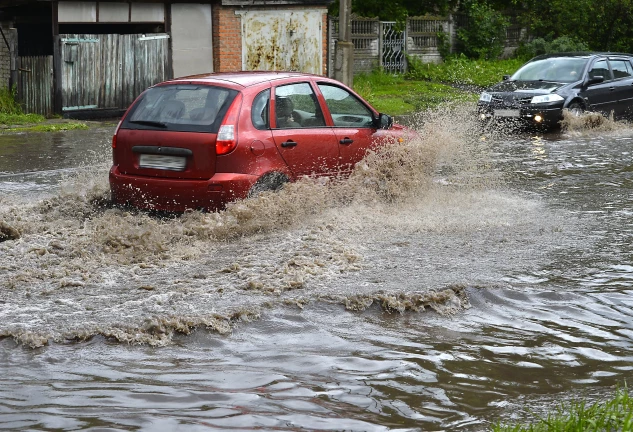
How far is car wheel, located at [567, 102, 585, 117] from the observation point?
62.1 ft

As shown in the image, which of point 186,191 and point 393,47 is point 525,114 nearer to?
point 186,191

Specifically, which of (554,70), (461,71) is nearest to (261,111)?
(554,70)

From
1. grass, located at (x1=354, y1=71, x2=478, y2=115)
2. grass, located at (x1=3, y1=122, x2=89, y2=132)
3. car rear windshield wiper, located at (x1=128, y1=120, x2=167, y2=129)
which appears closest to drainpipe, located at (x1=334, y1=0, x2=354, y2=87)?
grass, located at (x1=354, y1=71, x2=478, y2=115)

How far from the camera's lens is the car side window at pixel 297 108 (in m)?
9.59

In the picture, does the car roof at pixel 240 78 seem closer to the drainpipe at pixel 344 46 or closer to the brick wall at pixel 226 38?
the drainpipe at pixel 344 46

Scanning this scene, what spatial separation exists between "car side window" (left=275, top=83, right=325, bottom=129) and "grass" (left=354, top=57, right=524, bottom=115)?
12495 mm

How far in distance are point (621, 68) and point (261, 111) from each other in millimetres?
13655

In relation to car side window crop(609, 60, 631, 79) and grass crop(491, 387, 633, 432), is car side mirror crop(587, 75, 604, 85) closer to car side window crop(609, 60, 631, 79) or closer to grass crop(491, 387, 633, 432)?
car side window crop(609, 60, 631, 79)

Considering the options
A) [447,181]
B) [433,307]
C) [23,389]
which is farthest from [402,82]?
[23,389]

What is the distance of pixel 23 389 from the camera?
5.04 m

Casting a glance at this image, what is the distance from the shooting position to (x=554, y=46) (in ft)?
107

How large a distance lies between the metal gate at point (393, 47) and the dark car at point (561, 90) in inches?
470

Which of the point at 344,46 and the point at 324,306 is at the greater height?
the point at 344,46

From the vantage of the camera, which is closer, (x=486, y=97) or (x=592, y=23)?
(x=486, y=97)
